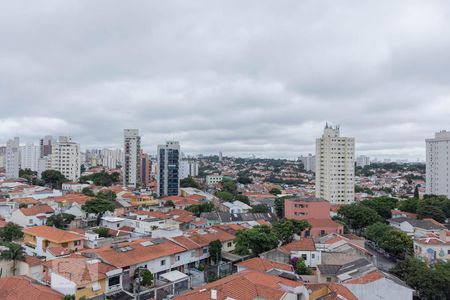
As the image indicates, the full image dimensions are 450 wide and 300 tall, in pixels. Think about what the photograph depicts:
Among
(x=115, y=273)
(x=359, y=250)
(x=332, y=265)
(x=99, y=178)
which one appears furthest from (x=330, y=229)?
(x=99, y=178)

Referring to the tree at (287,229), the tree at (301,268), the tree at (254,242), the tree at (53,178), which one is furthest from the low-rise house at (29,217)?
the tree at (53,178)

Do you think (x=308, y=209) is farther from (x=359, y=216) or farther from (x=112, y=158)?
(x=112, y=158)

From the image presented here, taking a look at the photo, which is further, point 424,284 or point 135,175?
point 135,175

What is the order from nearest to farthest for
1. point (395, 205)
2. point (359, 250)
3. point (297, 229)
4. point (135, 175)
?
point (359, 250) < point (297, 229) < point (395, 205) < point (135, 175)

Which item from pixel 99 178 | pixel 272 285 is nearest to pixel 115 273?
pixel 272 285

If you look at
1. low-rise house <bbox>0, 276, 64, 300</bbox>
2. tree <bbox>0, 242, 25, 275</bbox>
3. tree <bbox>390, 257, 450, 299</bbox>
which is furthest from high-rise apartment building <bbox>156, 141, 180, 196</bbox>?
tree <bbox>390, 257, 450, 299</bbox>

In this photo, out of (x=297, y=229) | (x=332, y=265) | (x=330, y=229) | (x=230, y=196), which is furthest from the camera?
(x=230, y=196)

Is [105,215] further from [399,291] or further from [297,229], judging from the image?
[399,291]

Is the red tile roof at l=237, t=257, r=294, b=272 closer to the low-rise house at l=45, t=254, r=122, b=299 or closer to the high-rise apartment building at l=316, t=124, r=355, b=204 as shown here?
the low-rise house at l=45, t=254, r=122, b=299
